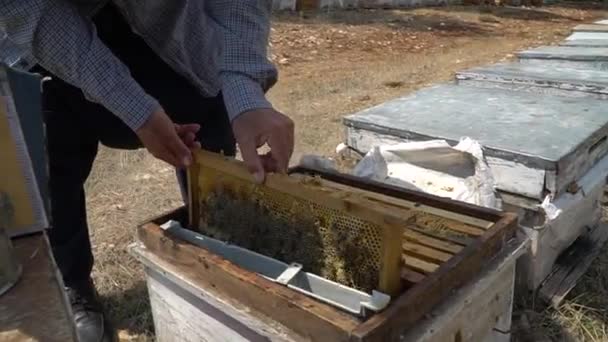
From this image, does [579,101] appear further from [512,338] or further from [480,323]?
[480,323]

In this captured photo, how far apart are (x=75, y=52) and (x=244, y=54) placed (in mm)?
392

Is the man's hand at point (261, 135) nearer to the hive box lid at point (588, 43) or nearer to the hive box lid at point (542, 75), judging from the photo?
the hive box lid at point (542, 75)

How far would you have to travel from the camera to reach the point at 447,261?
4.42 ft

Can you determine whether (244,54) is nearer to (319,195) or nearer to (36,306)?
(319,195)

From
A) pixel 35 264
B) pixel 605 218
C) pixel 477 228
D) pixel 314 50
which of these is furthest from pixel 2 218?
pixel 314 50

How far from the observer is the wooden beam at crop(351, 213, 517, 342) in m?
1.15

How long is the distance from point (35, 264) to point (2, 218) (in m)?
0.10

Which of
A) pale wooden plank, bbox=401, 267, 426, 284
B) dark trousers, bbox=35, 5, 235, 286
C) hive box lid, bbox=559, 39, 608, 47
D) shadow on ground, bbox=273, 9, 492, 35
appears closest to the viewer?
pale wooden plank, bbox=401, 267, 426, 284

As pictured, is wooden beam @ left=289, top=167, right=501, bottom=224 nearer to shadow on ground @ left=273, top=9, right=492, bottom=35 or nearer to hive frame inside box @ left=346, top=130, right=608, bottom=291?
hive frame inside box @ left=346, top=130, right=608, bottom=291

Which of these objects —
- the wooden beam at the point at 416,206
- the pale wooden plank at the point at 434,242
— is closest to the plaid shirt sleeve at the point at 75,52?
the wooden beam at the point at 416,206

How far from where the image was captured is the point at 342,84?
17.6ft

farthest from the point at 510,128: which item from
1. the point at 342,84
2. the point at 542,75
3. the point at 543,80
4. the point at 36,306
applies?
the point at 342,84

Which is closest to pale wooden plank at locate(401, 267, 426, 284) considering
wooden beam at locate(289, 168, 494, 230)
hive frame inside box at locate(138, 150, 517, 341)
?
hive frame inside box at locate(138, 150, 517, 341)

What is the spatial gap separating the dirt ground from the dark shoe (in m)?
0.18
